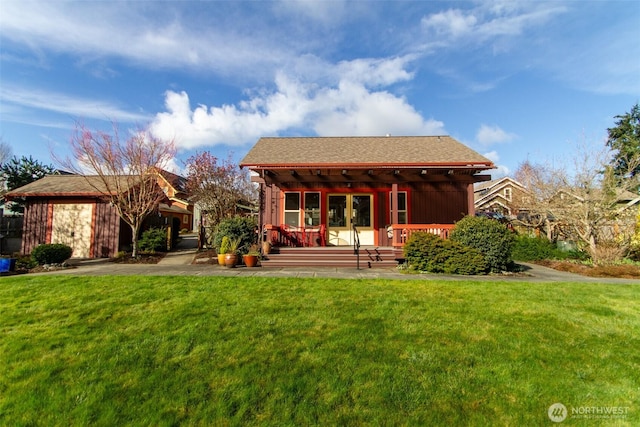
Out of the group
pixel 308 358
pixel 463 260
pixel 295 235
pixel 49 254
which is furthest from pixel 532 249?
pixel 49 254

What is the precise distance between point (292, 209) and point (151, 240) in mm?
6474

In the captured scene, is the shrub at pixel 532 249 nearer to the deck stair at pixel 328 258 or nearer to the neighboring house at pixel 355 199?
the neighboring house at pixel 355 199

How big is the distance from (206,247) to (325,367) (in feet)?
45.1

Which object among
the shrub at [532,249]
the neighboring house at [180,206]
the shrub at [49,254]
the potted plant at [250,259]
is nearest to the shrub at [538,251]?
the shrub at [532,249]

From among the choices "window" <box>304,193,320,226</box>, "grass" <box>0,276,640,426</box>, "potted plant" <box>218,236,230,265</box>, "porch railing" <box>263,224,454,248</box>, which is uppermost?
"window" <box>304,193,320,226</box>

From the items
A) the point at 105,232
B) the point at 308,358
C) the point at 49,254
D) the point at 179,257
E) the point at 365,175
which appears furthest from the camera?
the point at 105,232

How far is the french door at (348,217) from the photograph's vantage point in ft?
39.5

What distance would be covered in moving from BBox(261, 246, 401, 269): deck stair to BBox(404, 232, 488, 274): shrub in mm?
1062

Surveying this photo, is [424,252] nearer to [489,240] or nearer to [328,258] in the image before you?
[489,240]

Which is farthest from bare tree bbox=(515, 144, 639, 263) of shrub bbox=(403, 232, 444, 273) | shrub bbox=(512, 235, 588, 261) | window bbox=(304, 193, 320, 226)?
window bbox=(304, 193, 320, 226)

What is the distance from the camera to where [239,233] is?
34.8ft

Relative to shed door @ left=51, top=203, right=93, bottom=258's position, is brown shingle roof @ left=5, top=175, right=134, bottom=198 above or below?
above

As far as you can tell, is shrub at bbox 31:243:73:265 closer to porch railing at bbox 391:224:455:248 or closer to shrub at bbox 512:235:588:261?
porch railing at bbox 391:224:455:248

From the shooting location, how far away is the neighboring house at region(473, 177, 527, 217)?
16.1 metres
